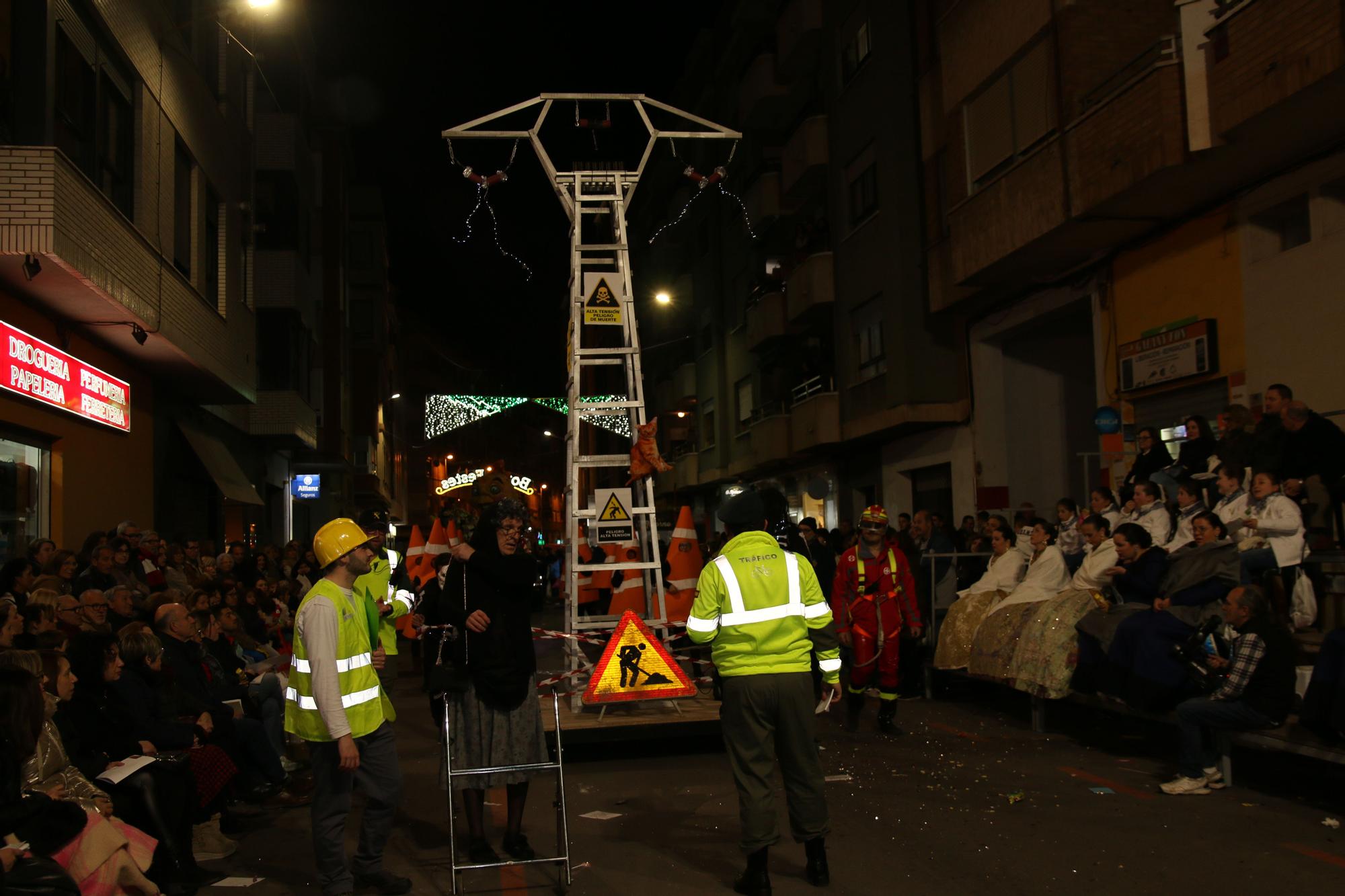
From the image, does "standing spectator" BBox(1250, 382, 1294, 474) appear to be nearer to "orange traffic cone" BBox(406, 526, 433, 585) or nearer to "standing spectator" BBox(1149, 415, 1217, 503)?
"standing spectator" BBox(1149, 415, 1217, 503)

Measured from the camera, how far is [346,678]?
5812 mm

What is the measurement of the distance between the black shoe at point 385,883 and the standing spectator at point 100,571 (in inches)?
228

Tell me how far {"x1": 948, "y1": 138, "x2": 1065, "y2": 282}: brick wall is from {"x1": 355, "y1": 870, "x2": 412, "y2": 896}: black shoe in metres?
12.7

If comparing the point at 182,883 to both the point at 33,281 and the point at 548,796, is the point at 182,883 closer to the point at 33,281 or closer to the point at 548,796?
the point at 548,796

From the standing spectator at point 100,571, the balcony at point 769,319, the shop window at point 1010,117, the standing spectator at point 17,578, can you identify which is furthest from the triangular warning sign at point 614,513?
the balcony at point 769,319

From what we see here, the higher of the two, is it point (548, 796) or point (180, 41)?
point (180, 41)

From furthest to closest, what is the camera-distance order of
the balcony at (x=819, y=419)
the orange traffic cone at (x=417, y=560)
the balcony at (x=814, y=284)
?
the balcony at (x=814, y=284)
the balcony at (x=819, y=419)
the orange traffic cone at (x=417, y=560)

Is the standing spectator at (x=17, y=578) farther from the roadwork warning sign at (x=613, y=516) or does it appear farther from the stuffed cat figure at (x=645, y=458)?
the stuffed cat figure at (x=645, y=458)

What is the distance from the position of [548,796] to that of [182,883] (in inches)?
111

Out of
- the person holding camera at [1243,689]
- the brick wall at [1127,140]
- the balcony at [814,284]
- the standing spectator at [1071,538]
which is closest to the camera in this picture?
the person holding camera at [1243,689]

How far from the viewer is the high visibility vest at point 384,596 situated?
6.97 m

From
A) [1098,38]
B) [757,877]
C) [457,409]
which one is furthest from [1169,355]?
[457,409]

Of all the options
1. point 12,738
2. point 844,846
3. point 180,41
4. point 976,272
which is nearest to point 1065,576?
point 844,846

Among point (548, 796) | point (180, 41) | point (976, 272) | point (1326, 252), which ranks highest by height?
point (180, 41)
